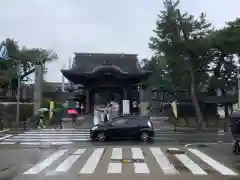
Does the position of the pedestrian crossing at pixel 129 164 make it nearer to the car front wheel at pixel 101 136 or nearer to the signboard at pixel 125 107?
the car front wheel at pixel 101 136

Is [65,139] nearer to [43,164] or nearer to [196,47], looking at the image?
[43,164]

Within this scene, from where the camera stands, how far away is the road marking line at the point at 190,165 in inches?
468

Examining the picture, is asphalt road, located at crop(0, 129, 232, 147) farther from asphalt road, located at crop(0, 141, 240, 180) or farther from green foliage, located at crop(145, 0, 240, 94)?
green foliage, located at crop(145, 0, 240, 94)

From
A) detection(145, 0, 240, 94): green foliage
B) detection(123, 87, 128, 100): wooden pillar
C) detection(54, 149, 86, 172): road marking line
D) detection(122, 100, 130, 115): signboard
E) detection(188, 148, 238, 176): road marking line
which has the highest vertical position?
detection(145, 0, 240, 94): green foliage

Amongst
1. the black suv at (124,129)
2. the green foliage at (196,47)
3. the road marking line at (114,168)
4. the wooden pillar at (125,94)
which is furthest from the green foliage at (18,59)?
the road marking line at (114,168)

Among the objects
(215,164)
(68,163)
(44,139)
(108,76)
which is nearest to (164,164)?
(215,164)

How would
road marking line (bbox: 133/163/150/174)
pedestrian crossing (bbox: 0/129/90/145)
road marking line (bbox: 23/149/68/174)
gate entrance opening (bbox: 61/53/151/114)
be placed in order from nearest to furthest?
road marking line (bbox: 133/163/150/174) < road marking line (bbox: 23/149/68/174) < pedestrian crossing (bbox: 0/129/90/145) < gate entrance opening (bbox: 61/53/151/114)

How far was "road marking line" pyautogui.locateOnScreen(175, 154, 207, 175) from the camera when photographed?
11891mm

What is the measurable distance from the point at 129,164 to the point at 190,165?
81.4 inches

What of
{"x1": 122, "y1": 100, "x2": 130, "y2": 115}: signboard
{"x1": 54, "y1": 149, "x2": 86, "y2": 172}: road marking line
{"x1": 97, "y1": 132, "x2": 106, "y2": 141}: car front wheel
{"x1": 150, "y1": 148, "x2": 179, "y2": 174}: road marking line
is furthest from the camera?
{"x1": 122, "y1": 100, "x2": 130, "y2": 115}: signboard

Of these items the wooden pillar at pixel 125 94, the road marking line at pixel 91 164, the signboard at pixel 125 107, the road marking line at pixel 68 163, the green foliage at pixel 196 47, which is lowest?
the road marking line at pixel 68 163

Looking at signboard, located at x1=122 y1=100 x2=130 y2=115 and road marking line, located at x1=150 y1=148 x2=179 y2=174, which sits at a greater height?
signboard, located at x1=122 y1=100 x2=130 y2=115

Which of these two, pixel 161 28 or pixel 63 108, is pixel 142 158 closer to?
pixel 161 28

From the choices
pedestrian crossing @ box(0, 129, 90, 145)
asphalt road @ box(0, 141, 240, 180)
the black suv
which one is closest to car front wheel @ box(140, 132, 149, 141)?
the black suv
